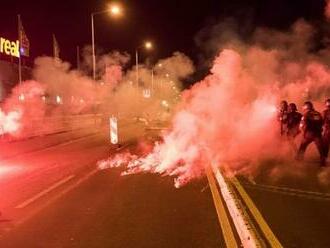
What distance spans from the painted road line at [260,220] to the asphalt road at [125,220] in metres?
0.58

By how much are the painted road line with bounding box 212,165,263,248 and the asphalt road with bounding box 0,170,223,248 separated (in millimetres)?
279

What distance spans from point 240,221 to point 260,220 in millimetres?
390

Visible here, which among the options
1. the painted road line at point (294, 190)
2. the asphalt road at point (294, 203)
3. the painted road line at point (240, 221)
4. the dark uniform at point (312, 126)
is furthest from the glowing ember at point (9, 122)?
the painted road line at point (294, 190)

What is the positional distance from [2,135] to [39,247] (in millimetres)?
19438

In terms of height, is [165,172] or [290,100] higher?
[290,100]

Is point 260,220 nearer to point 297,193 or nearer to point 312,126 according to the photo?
point 297,193

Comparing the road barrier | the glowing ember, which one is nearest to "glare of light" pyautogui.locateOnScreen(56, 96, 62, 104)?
the glowing ember

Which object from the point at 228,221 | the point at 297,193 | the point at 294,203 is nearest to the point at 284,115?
the point at 297,193

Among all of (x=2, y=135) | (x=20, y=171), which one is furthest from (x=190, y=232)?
(x=2, y=135)

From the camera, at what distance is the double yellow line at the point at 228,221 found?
6.32 metres

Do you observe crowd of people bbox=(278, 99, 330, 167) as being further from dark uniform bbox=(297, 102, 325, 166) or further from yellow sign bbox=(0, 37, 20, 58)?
yellow sign bbox=(0, 37, 20, 58)

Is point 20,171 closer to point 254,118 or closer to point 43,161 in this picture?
point 43,161

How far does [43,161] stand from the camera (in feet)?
54.0

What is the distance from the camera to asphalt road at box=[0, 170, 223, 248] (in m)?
6.57
